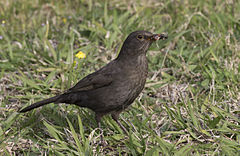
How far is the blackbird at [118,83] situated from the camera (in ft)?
14.5

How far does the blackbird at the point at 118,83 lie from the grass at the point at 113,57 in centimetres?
29

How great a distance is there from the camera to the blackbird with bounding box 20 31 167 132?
4.42 meters

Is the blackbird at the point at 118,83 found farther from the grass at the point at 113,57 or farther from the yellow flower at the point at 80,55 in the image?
the yellow flower at the point at 80,55

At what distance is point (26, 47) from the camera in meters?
6.57

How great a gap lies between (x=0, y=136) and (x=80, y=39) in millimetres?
2721

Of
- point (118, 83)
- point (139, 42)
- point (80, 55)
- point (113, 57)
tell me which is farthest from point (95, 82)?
point (113, 57)

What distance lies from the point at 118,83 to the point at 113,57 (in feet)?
6.50

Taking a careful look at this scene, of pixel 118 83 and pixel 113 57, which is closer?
pixel 118 83

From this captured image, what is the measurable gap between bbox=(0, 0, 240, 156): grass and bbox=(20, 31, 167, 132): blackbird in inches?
11.3

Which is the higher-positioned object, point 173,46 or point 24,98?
point 173,46

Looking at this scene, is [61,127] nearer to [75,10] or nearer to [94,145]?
[94,145]

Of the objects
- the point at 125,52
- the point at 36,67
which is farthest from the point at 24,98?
the point at 125,52

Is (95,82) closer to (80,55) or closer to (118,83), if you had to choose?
(118,83)

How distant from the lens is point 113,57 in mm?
6391
